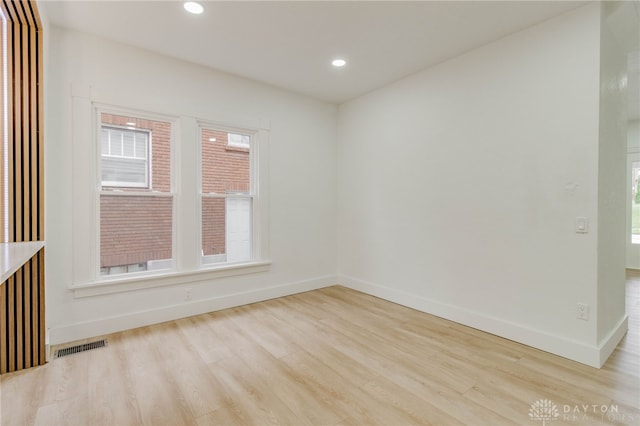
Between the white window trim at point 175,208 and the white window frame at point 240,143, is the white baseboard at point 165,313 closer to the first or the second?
the white window trim at point 175,208

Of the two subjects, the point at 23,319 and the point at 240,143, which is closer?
the point at 23,319

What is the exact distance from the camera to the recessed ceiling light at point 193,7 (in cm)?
252

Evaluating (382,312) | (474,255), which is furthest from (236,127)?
(474,255)

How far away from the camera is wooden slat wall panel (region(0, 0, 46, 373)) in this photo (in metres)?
2.39

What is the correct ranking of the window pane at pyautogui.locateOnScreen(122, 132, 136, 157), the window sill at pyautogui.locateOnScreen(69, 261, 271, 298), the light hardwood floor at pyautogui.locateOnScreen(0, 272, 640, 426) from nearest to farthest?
the light hardwood floor at pyautogui.locateOnScreen(0, 272, 640, 426) → the window sill at pyautogui.locateOnScreen(69, 261, 271, 298) → the window pane at pyautogui.locateOnScreen(122, 132, 136, 157)

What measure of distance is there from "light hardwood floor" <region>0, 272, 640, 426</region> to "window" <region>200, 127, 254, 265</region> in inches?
41.1

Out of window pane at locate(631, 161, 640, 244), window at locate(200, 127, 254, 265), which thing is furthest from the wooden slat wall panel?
window pane at locate(631, 161, 640, 244)

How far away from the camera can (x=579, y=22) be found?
2.56 m

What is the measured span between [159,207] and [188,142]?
0.82 m

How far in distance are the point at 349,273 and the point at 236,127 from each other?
2729mm

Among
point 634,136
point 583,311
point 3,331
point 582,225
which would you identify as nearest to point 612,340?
point 583,311

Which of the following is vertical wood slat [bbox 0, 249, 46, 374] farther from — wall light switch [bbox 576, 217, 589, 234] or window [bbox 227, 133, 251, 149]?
wall light switch [bbox 576, 217, 589, 234]

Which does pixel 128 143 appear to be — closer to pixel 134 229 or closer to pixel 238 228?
pixel 134 229

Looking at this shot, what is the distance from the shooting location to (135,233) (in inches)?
132
